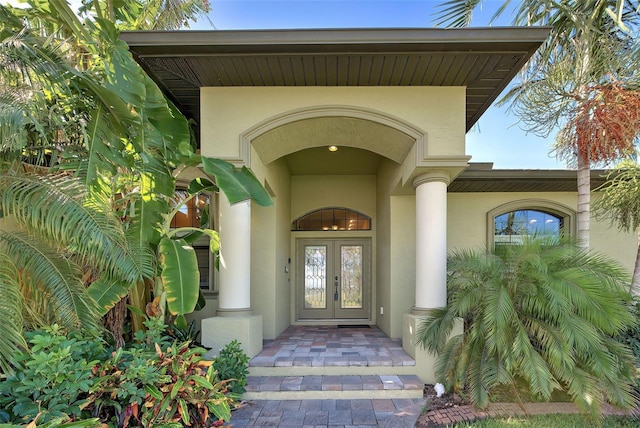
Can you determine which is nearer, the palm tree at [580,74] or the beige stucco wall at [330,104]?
the palm tree at [580,74]

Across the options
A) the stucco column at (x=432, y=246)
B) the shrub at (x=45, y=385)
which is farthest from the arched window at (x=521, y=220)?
the shrub at (x=45, y=385)

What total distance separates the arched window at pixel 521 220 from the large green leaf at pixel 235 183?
6.08 metres

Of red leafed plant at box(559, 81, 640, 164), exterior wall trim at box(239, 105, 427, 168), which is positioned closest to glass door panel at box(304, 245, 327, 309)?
exterior wall trim at box(239, 105, 427, 168)

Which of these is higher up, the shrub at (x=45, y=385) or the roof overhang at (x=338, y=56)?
the roof overhang at (x=338, y=56)

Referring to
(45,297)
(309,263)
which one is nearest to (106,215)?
(45,297)

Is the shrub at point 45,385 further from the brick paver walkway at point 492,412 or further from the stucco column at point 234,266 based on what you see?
the brick paver walkway at point 492,412

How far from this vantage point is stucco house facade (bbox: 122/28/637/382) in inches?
173

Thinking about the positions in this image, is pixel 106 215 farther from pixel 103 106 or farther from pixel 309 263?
pixel 309 263

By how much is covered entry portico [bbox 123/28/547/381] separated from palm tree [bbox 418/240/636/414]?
2.83ft

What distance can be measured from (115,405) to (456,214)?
7281 millimetres

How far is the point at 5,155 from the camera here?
322 centimetres

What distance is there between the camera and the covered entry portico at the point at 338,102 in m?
4.37

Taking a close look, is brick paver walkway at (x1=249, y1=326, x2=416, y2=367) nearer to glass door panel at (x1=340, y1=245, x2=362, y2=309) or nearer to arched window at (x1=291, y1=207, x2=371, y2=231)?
glass door panel at (x1=340, y1=245, x2=362, y2=309)

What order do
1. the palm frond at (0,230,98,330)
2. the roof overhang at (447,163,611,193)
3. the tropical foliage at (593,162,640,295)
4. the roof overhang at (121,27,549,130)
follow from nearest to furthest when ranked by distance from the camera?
the palm frond at (0,230,98,330)
the roof overhang at (121,27,549,130)
the tropical foliage at (593,162,640,295)
the roof overhang at (447,163,611,193)
